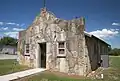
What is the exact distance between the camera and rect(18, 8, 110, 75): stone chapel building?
14.1 meters

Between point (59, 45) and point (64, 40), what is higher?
point (64, 40)

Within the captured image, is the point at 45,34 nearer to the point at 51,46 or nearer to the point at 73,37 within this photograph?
the point at 51,46

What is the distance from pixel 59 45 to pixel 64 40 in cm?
76

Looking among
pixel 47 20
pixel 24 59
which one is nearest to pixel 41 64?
pixel 24 59

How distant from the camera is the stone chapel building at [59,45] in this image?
1406 cm

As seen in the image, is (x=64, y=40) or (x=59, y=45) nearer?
(x=64, y=40)

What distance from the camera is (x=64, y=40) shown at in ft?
48.3

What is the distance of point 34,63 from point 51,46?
9.89ft

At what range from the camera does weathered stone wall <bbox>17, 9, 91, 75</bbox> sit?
14023 mm

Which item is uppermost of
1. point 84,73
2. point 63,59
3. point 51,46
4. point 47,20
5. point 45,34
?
point 47,20

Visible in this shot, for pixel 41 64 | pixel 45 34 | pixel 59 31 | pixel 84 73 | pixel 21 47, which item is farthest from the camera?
pixel 21 47

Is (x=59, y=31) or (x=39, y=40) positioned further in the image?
(x=39, y=40)

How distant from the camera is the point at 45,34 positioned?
53.1ft

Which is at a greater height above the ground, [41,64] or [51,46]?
[51,46]
